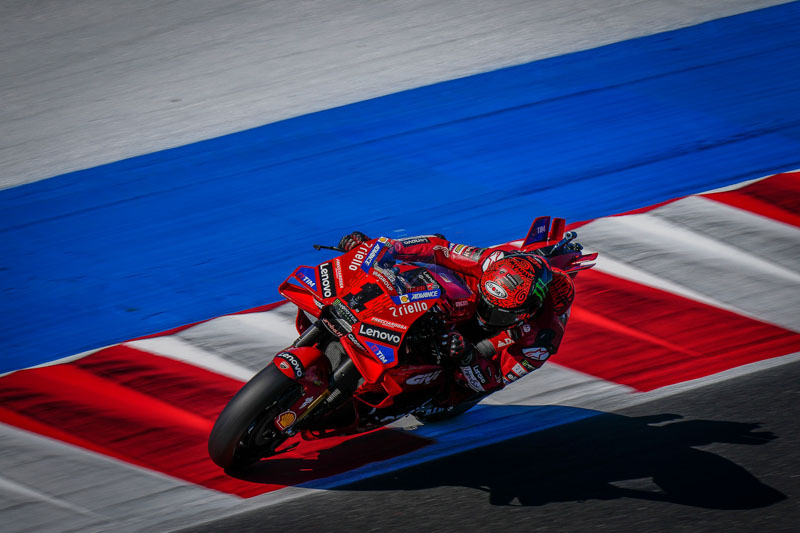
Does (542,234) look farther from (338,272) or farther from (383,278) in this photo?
(338,272)

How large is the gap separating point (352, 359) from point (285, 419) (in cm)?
53

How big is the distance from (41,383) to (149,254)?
2.30 metres

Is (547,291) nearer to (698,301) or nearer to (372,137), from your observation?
(698,301)

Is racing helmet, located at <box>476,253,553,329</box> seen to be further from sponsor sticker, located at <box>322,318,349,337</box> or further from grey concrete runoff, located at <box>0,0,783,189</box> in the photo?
grey concrete runoff, located at <box>0,0,783,189</box>

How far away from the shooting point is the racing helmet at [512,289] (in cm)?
496

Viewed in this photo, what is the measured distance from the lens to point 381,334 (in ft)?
15.5

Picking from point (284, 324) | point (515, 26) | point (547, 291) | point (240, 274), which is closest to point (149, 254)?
point (240, 274)

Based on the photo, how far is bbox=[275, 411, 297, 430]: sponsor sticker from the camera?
489 cm

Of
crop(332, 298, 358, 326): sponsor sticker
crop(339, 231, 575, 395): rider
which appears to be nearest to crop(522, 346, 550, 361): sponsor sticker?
crop(339, 231, 575, 395): rider

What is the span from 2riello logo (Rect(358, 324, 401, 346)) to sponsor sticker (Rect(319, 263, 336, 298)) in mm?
323

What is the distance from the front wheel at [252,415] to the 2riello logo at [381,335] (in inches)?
19.3

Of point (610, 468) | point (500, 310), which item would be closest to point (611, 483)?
point (610, 468)

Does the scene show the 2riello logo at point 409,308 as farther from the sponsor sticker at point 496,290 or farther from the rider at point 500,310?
the sponsor sticker at point 496,290

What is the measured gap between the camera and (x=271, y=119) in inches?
418
